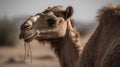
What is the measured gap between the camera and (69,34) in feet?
26.5

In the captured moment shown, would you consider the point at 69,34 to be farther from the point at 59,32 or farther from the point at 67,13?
the point at 67,13

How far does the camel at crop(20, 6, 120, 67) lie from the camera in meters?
6.57

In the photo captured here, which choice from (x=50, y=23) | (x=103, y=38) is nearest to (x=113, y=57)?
(x=103, y=38)

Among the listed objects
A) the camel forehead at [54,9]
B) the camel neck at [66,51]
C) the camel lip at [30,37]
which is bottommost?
the camel neck at [66,51]

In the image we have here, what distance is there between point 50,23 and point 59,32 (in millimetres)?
250

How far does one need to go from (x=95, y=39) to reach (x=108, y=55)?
3.47ft

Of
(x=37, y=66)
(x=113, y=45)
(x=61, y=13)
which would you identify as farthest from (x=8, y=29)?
(x=113, y=45)

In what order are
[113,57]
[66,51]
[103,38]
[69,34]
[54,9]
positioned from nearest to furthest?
[113,57], [103,38], [66,51], [69,34], [54,9]

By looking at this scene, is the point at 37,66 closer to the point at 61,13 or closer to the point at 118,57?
the point at 61,13

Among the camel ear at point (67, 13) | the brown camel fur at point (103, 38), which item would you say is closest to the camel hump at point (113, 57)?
the brown camel fur at point (103, 38)

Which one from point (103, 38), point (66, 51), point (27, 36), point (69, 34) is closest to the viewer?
point (103, 38)

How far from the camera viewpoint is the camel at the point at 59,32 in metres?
7.87

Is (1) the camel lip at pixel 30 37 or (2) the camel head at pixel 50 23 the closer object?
(1) the camel lip at pixel 30 37

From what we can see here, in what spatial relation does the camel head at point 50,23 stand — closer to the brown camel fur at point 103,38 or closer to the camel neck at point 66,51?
the camel neck at point 66,51
